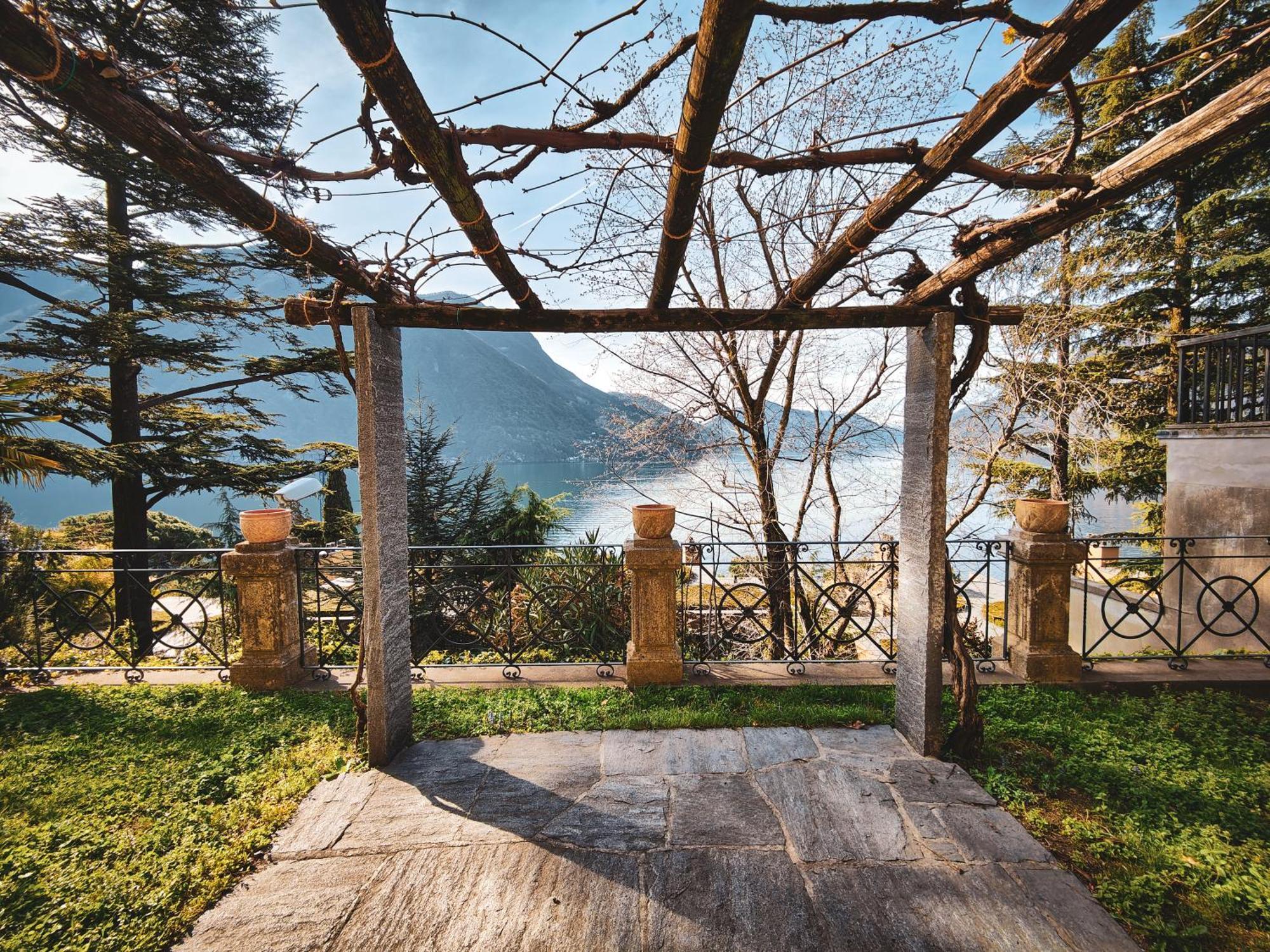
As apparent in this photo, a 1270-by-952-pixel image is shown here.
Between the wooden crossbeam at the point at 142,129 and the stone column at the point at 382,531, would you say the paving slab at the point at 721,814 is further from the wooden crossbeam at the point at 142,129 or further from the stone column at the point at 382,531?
the wooden crossbeam at the point at 142,129

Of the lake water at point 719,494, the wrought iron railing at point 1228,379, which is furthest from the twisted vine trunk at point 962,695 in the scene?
the wrought iron railing at point 1228,379

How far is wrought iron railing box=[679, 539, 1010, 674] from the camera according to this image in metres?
4.57

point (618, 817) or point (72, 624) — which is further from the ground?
point (72, 624)

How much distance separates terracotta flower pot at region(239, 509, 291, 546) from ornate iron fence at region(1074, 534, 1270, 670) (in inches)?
273

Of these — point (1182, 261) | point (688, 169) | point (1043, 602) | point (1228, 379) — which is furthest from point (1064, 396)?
point (688, 169)

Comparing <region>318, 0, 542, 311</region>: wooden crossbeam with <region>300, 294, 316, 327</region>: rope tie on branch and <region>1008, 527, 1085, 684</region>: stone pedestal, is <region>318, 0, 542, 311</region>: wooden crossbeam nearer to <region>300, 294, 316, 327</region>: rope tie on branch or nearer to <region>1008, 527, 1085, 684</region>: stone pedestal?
<region>300, 294, 316, 327</region>: rope tie on branch

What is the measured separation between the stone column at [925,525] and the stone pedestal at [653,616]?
1655 mm

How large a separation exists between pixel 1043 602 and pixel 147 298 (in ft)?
41.1

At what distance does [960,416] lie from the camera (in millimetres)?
10258

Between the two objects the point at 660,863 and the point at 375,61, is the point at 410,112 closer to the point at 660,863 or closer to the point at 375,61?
the point at 375,61

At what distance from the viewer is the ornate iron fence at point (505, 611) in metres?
4.75

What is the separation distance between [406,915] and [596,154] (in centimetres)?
788

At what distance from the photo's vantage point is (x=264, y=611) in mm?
4293


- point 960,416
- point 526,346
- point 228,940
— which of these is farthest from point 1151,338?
point 526,346
